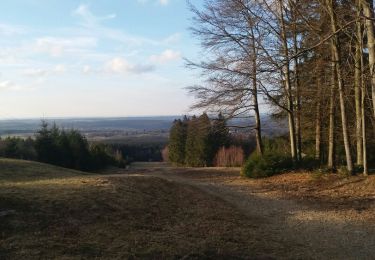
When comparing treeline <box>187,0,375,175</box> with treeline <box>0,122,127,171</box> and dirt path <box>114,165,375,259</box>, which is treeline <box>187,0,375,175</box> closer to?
dirt path <box>114,165,375,259</box>

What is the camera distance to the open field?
7948 mm

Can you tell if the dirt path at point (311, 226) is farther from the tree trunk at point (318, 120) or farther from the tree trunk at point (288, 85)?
the tree trunk at point (288, 85)

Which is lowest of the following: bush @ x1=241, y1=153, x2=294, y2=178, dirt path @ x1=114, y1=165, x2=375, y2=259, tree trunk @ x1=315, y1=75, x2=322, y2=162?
dirt path @ x1=114, y1=165, x2=375, y2=259

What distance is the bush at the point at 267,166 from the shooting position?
2259cm

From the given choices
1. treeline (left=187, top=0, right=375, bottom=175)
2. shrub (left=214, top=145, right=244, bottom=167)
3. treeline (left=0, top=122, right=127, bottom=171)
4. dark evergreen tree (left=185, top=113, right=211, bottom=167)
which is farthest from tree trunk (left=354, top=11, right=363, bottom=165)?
dark evergreen tree (left=185, top=113, right=211, bottom=167)

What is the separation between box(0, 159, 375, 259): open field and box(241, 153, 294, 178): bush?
5.72m

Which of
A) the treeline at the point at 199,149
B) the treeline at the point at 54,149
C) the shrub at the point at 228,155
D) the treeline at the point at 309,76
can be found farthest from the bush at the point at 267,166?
the shrub at the point at 228,155

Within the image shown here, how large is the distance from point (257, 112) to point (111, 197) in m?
15.0

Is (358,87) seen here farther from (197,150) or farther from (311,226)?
(197,150)

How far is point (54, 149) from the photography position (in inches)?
1428

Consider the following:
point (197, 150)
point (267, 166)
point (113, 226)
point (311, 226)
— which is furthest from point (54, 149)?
point (113, 226)

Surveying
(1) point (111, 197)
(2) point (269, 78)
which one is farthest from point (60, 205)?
(2) point (269, 78)

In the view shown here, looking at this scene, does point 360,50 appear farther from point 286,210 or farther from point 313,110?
point 286,210

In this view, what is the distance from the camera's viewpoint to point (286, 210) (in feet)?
45.7
